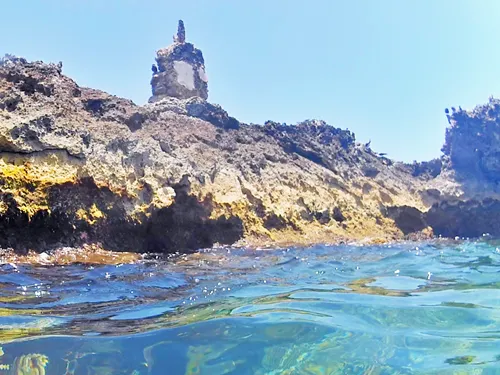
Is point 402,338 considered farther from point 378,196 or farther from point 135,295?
point 378,196

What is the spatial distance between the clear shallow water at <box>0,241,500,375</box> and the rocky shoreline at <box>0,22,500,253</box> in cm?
335

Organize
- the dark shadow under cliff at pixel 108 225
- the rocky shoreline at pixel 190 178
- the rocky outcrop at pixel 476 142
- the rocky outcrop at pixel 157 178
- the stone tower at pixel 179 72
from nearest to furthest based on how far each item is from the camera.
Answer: the dark shadow under cliff at pixel 108 225 → the rocky outcrop at pixel 157 178 → the rocky shoreline at pixel 190 178 → the stone tower at pixel 179 72 → the rocky outcrop at pixel 476 142

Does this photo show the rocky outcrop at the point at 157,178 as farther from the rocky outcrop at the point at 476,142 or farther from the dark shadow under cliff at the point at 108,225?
the rocky outcrop at the point at 476,142

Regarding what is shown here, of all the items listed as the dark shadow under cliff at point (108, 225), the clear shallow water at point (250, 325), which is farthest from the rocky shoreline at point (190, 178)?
the clear shallow water at point (250, 325)

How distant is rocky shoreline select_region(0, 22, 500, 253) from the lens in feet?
29.5

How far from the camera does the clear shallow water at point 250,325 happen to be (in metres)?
2.74

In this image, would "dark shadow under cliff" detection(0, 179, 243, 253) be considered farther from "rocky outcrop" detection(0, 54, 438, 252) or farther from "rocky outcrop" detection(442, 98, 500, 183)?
"rocky outcrop" detection(442, 98, 500, 183)

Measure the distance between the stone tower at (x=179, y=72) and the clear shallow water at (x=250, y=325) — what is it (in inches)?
775

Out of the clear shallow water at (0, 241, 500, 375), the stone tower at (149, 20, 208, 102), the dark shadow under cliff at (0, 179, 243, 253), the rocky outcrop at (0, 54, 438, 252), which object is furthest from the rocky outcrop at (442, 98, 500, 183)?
the clear shallow water at (0, 241, 500, 375)

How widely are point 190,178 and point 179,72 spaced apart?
1418cm

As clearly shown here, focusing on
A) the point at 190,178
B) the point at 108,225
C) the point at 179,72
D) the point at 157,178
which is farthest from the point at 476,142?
the point at 108,225

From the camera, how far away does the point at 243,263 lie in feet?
29.0

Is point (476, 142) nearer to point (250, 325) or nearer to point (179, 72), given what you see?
point (179, 72)

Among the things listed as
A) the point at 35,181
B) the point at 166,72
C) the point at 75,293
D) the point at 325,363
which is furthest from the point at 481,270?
the point at 166,72
